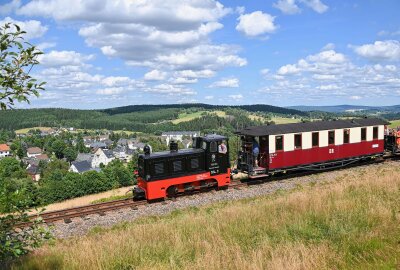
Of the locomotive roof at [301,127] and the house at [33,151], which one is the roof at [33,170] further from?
the locomotive roof at [301,127]

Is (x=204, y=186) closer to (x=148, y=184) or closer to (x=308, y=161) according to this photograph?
(x=148, y=184)

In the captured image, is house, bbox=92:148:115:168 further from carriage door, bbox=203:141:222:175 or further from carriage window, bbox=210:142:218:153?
carriage window, bbox=210:142:218:153

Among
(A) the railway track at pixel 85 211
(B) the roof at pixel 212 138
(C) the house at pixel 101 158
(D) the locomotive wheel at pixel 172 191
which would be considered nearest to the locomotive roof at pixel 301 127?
(B) the roof at pixel 212 138

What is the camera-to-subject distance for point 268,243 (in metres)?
7.61

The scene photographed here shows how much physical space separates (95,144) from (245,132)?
185346mm

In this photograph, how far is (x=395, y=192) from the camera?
39.4ft

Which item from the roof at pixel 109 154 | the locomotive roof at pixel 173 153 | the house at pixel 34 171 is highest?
the locomotive roof at pixel 173 153

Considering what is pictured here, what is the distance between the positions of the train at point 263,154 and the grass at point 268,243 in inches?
291

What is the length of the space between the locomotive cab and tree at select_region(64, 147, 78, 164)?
153 m

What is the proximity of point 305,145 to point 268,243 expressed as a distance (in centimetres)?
1611

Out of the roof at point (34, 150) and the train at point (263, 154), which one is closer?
the train at point (263, 154)

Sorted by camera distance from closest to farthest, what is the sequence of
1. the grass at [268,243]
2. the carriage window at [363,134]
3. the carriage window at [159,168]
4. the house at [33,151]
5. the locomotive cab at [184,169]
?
the grass at [268,243] < the locomotive cab at [184,169] < the carriage window at [159,168] < the carriage window at [363,134] < the house at [33,151]

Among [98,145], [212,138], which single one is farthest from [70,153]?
[212,138]

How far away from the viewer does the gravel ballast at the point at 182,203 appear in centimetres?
1475
